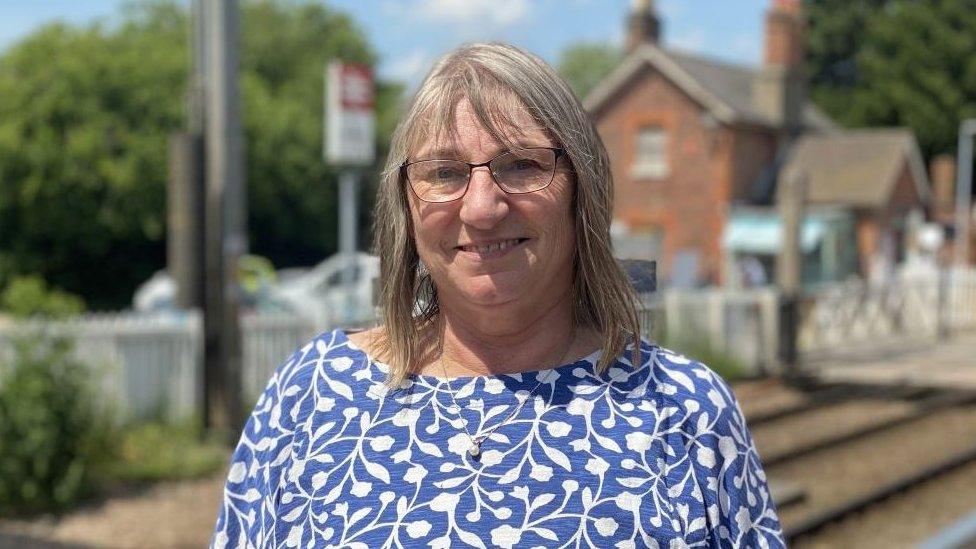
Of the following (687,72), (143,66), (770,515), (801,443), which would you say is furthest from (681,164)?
(770,515)

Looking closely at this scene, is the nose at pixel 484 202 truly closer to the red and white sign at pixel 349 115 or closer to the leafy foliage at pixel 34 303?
the leafy foliage at pixel 34 303

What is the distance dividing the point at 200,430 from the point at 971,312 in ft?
69.1

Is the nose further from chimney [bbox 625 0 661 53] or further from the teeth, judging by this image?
chimney [bbox 625 0 661 53]

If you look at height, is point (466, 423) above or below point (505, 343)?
below

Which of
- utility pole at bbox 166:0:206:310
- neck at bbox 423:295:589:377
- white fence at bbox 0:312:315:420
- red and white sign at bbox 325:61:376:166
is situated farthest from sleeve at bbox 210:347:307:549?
utility pole at bbox 166:0:206:310

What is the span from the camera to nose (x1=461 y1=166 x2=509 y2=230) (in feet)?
5.95

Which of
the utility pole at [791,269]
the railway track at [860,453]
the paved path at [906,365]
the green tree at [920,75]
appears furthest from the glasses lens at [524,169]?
the green tree at [920,75]

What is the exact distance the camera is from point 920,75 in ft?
163

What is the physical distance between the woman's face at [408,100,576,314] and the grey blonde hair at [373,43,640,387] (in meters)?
0.02

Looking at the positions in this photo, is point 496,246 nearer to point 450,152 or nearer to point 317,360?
point 450,152

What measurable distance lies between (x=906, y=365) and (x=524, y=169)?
656 inches

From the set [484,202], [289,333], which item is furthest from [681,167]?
[484,202]

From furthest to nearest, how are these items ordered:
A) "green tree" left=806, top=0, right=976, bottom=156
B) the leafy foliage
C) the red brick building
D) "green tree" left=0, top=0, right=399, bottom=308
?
"green tree" left=806, top=0, right=976, bottom=156
the red brick building
"green tree" left=0, top=0, right=399, bottom=308
the leafy foliage

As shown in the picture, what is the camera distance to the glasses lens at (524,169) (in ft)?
5.98
